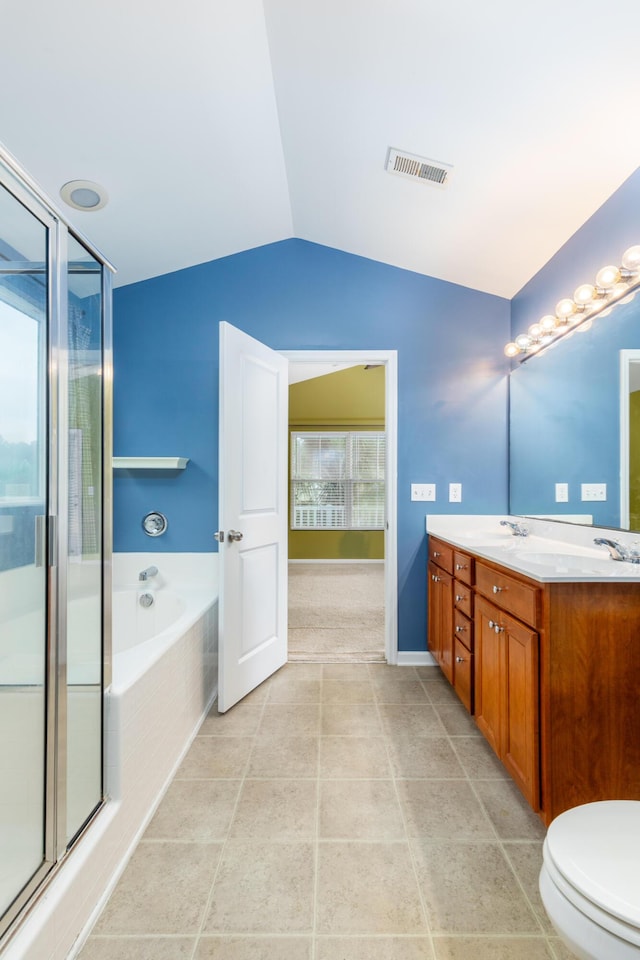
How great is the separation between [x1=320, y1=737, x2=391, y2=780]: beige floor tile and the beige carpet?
36.1 inches

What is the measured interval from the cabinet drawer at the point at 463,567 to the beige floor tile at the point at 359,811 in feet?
2.99

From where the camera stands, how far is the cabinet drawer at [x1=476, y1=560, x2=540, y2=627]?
143 centimetres

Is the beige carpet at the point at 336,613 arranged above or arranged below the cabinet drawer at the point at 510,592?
below

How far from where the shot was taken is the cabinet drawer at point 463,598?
6.75 ft

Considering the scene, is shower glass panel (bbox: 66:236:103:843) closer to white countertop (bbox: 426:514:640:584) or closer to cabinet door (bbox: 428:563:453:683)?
white countertop (bbox: 426:514:640:584)

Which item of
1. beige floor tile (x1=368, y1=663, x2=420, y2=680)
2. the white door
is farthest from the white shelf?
beige floor tile (x1=368, y1=663, x2=420, y2=680)

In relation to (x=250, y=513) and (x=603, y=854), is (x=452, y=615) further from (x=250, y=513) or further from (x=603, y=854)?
(x=603, y=854)

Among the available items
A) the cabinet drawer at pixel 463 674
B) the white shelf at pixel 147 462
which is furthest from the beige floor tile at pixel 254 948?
the white shelf at pixel 147 462

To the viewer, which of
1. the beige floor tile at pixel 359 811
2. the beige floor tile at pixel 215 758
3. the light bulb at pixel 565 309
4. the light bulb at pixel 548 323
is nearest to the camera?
the beige floor tile at pixel 359 811

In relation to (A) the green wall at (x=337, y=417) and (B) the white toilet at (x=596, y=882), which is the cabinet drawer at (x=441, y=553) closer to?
(B) the white toilet at (x=596, y=882)

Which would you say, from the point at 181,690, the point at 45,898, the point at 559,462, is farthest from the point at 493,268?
the point at 45,898

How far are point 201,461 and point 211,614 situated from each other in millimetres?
979

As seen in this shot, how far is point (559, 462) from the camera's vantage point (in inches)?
91.4

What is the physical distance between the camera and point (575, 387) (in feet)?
7.27
